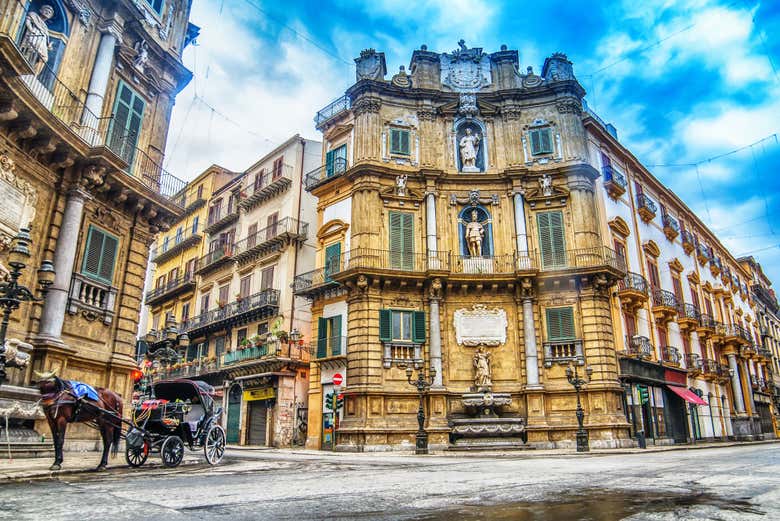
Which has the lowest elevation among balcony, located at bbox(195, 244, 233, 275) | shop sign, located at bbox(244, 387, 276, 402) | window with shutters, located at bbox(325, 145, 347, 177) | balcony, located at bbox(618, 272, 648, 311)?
shop sign, located at bbox(244, 387, 276, 402)

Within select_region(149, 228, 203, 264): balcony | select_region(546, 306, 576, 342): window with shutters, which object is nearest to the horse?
select_region(546, 306, 576, 342): window with shutters

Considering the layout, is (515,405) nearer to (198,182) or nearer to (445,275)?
(445,275)

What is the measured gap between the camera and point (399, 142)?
89.3 ft

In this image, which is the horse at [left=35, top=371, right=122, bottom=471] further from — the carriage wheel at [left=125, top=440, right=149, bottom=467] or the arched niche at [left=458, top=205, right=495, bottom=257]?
the arched niche at [left=458, top=205, right=495, bottom=257]

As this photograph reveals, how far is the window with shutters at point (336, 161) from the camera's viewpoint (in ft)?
91.3

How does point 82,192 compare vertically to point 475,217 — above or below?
below

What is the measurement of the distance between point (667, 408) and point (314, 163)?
2326 cm

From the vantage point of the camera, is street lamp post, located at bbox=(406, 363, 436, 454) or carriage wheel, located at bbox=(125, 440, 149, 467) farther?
street lamp post, located at bbox=(406, 363, 436, 454)

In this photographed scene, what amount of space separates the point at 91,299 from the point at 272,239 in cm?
1718

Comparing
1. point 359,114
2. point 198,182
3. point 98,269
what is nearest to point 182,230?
point 198,182

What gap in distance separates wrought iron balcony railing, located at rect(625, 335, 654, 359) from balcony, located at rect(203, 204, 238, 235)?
80.1 ft

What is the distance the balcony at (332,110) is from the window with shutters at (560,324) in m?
14.5

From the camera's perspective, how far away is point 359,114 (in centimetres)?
2738

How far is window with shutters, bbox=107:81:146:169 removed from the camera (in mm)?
15328
